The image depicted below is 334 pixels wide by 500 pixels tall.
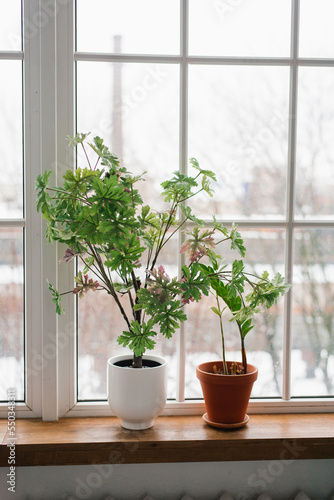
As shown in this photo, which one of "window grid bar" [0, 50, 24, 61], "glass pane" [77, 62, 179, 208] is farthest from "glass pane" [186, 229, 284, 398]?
"window grid bar" [0, 50, 24, 61]

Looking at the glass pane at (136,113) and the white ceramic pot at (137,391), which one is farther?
the glass pane at (136,113)

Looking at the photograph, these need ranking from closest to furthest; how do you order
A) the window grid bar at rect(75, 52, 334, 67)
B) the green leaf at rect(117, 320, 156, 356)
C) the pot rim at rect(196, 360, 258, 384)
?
the green leaf at rect(117, 320, 156, 356) → the pot rim at rect(196, 360, 258, 384) → the window grid bar at rect(75, 52, 334, 67)

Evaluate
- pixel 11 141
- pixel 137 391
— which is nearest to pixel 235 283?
pixel 137 391

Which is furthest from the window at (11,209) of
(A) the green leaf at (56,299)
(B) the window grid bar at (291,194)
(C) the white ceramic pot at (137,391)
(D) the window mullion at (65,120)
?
(B) the window grid bar at (291,194)

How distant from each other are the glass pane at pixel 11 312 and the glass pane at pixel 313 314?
2.84 ft

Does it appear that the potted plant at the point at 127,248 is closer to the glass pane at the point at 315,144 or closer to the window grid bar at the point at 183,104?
Result: the window grid bar at the point at 183,104

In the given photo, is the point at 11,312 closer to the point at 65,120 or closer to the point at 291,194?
the point at 65,120

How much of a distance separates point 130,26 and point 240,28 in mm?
341

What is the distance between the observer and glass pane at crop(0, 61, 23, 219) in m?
1.71

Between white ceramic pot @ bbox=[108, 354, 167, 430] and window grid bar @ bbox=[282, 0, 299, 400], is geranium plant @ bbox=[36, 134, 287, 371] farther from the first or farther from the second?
window grid bar @ bbox=[282, 0, 299, 400]

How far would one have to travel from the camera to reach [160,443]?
158cm

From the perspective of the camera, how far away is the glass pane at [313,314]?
1.81m

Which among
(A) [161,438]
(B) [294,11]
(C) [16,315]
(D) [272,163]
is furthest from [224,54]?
(A) [161,438]

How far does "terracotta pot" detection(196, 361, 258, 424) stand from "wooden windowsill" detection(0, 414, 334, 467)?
1.8 inches
